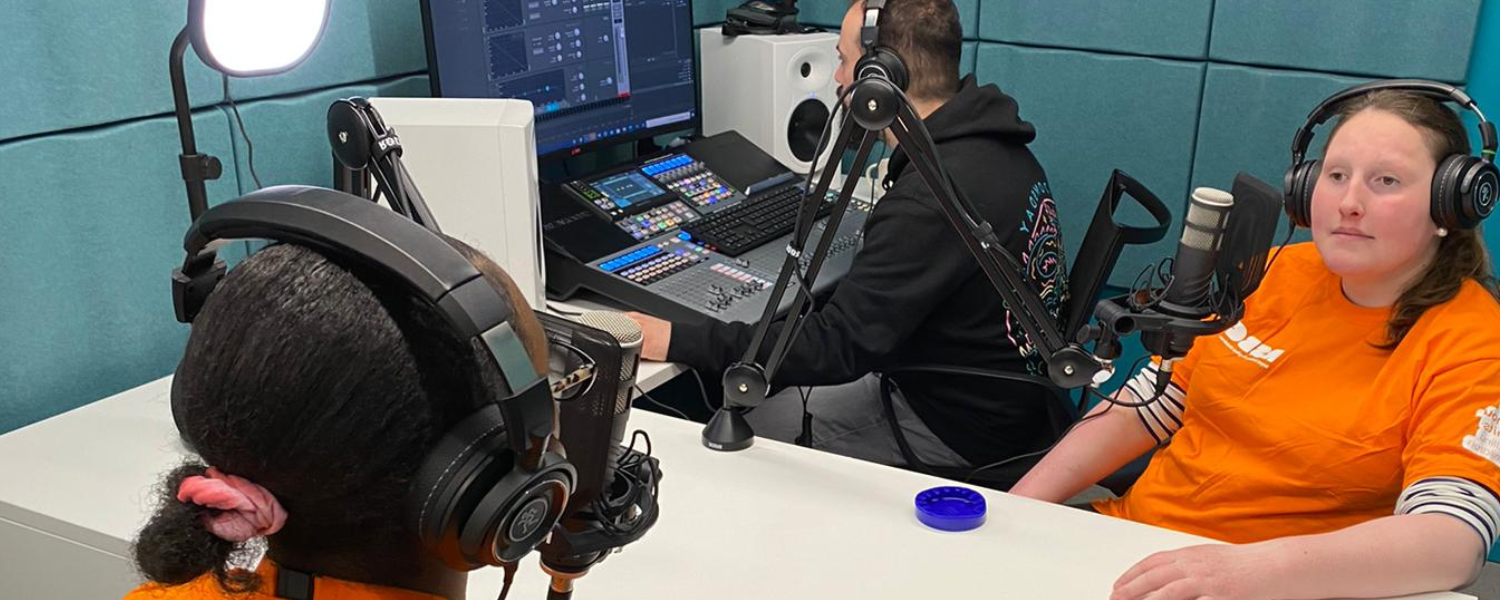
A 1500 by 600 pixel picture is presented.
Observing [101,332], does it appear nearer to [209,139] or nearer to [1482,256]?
[209,139]

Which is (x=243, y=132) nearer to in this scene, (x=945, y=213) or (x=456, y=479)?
(x=945, y=213)

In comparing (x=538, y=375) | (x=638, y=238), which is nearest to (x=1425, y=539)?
(x=538, y=375)

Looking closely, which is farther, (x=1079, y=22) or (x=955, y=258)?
(x=1079, y=22)

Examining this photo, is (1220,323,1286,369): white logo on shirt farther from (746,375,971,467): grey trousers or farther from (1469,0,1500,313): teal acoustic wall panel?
(1469,0,1500,313): teal acoustic wall panel

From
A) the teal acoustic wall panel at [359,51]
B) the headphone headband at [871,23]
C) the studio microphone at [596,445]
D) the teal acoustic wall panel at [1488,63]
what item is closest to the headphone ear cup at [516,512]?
the studio microphone at [596,445]

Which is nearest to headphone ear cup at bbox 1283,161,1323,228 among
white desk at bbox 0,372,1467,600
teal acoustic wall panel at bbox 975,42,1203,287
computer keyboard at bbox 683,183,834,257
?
white desk at bbox 0,372,1467,600

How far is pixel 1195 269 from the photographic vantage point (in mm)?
1103

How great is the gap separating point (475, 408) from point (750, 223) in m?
1.52

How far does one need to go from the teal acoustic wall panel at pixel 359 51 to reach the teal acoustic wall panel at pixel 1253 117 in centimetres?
163

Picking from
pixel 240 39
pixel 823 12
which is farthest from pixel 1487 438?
pixel 823 12

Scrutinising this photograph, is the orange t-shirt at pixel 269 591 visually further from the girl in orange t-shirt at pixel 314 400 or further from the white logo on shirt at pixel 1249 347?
the white logo on shirt at pixel 1249 347

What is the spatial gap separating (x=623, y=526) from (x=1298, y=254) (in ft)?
3.41

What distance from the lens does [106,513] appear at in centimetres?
126

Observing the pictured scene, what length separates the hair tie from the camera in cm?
66
